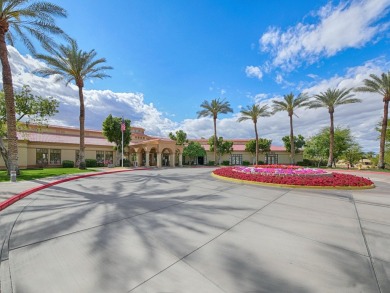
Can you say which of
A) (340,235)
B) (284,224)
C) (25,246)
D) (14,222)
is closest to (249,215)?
(284,224)

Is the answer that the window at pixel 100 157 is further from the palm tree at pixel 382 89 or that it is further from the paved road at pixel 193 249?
the palm tree at pixel 382 89

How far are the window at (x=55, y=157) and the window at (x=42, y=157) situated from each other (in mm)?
607

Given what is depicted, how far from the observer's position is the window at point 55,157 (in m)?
29.7

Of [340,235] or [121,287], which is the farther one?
[340,235]

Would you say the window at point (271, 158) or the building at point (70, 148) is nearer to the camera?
the building at point (70, 148)

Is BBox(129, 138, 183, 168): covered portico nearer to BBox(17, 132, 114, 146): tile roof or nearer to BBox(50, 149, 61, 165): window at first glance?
BBox(17, 132, 114, 146): tile roof

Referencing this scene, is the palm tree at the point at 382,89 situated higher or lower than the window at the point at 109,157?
higher

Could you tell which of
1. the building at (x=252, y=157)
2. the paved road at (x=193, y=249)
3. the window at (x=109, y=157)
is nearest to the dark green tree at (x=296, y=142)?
the building at (x=252, y=157)

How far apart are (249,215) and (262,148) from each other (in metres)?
43.3

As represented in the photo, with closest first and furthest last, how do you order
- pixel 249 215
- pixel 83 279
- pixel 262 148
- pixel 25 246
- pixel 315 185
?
Result: 1. pixel 83 279
2. pixel 25 246
3. pixel 249 215
4. pixel 315 185
5. pixel 262 148

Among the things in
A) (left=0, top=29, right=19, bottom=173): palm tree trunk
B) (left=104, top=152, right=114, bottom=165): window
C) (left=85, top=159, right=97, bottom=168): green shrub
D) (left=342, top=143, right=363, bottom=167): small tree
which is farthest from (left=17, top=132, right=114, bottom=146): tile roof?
(left=342, top=143, right=363, bottom=167): small tree

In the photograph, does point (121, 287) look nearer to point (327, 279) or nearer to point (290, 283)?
point (290, 283)

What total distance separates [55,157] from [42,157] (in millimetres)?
1602

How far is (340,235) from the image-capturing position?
463 cm
